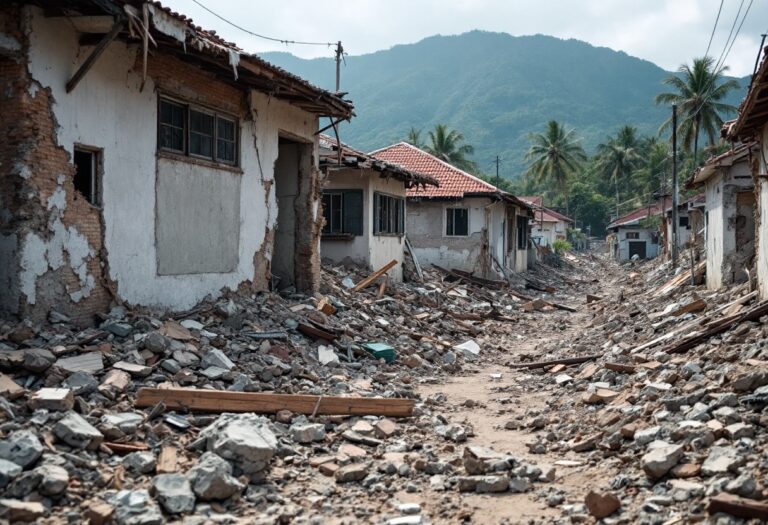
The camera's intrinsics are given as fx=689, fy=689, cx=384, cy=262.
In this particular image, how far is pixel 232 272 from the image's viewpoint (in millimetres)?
11047

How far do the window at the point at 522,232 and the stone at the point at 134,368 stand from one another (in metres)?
27.4

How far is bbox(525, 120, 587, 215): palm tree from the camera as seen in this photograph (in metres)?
60.9

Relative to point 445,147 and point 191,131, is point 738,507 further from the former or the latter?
point 445,147

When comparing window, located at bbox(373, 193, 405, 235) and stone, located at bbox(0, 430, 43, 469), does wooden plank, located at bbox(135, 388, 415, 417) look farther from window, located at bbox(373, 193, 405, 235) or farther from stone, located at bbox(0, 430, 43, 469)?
window, located at bbox(373, 193, 405, 235)

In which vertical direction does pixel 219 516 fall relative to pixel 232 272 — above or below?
below

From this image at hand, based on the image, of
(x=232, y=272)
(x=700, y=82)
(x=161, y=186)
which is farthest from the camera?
(x=700, y=82)

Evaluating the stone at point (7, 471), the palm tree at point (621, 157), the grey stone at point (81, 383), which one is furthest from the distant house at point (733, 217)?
the palm tree at point (621, 157)

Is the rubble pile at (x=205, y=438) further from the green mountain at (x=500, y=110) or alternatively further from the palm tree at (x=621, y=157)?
the green mountain at (x=500, y=110)

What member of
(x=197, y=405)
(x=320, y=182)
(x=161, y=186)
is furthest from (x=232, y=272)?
(x=197, y=405)

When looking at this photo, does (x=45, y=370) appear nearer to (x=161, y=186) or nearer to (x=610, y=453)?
(x=161, y=186)

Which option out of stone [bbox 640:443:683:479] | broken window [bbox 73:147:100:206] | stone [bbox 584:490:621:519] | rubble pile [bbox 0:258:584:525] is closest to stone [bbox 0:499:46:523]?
rubble pile [bbox 0:258:584:525]

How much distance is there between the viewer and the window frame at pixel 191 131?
372 inches

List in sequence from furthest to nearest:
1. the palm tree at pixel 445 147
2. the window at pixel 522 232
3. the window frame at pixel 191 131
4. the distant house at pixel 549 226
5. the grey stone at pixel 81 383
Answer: the distant house at pixel 549 226 < the palm tree at pixel 445 147 < the window at pixel 522 232 < the window frame at pixel 191 131 < the grey stone at pixel 81 383

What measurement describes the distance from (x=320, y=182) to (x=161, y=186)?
499cm
